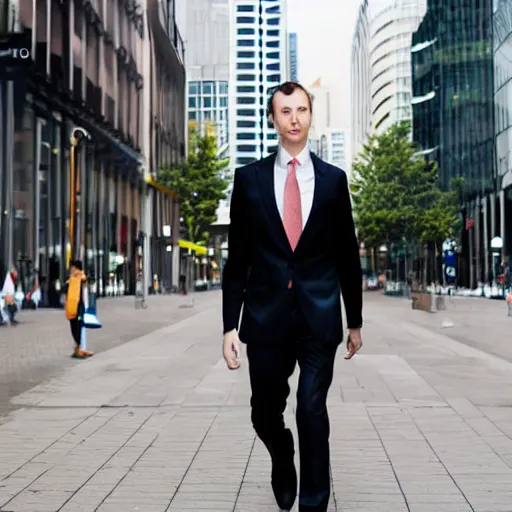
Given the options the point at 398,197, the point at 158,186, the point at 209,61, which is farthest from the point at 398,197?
the point at 209,61

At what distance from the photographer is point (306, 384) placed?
156 inches

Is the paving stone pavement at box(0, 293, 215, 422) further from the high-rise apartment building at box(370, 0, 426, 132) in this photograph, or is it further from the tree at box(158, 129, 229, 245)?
the high-rise apartment building at box(370, 0, 426, 132)

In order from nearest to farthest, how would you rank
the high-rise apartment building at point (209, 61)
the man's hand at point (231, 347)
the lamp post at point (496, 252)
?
the man's hand at point (231, 347)
the lamp post at point (496, 252)
the high-rise apartment building at point (209, 61)

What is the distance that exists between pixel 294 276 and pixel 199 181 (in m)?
61.3

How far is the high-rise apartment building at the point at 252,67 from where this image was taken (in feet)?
529

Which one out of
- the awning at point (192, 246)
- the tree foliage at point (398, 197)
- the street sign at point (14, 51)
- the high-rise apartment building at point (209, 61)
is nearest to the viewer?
the street sign at point (14, 51)

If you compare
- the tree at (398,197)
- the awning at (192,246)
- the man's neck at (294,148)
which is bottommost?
the man's neck at (294,148)

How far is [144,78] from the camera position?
60.0m

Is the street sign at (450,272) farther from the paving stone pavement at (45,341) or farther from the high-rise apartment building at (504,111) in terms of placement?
the paving stone pavement at (45,341)

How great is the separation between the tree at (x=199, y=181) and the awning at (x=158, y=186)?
0.57m

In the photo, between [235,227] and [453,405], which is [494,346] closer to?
[453,405]

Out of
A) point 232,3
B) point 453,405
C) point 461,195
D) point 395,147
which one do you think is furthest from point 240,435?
point 232,3

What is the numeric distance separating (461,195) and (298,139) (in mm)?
67982

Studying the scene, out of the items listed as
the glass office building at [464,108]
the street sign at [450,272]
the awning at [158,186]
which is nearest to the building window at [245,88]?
the glass office building at [464,108]
